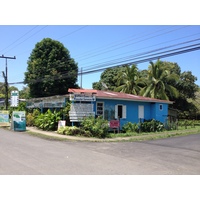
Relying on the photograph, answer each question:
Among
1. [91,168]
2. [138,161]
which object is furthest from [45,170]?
[138,161]

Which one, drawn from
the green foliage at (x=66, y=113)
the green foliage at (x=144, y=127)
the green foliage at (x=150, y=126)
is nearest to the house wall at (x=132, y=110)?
the green foliage at (x=144, y=127)

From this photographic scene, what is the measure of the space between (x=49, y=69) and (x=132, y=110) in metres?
19.0

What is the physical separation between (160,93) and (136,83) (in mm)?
4991

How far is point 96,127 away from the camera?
16516mm

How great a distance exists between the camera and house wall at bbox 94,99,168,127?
67.7 feet

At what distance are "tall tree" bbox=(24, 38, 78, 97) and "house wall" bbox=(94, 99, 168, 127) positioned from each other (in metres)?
15.4

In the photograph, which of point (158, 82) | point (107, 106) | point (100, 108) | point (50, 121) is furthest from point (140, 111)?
point (158, 82)

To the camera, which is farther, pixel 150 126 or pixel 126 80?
pixel 126 80

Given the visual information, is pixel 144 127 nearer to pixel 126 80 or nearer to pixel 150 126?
pixel 150 126

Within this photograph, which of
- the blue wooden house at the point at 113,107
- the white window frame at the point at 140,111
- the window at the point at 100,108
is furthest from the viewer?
the white window frame at the point at 140,111

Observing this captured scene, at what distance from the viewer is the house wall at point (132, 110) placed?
67.7 ft

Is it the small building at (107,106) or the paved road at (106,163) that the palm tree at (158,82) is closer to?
the small building at (107,106)

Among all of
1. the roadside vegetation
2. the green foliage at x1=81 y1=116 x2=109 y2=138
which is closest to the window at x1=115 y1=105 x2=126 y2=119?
the green foliage at x1=81 y1=116 x2=109 y2=138

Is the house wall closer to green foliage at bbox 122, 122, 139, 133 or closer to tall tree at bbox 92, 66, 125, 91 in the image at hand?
green foliage at bbox 122, 122, 139, 133
